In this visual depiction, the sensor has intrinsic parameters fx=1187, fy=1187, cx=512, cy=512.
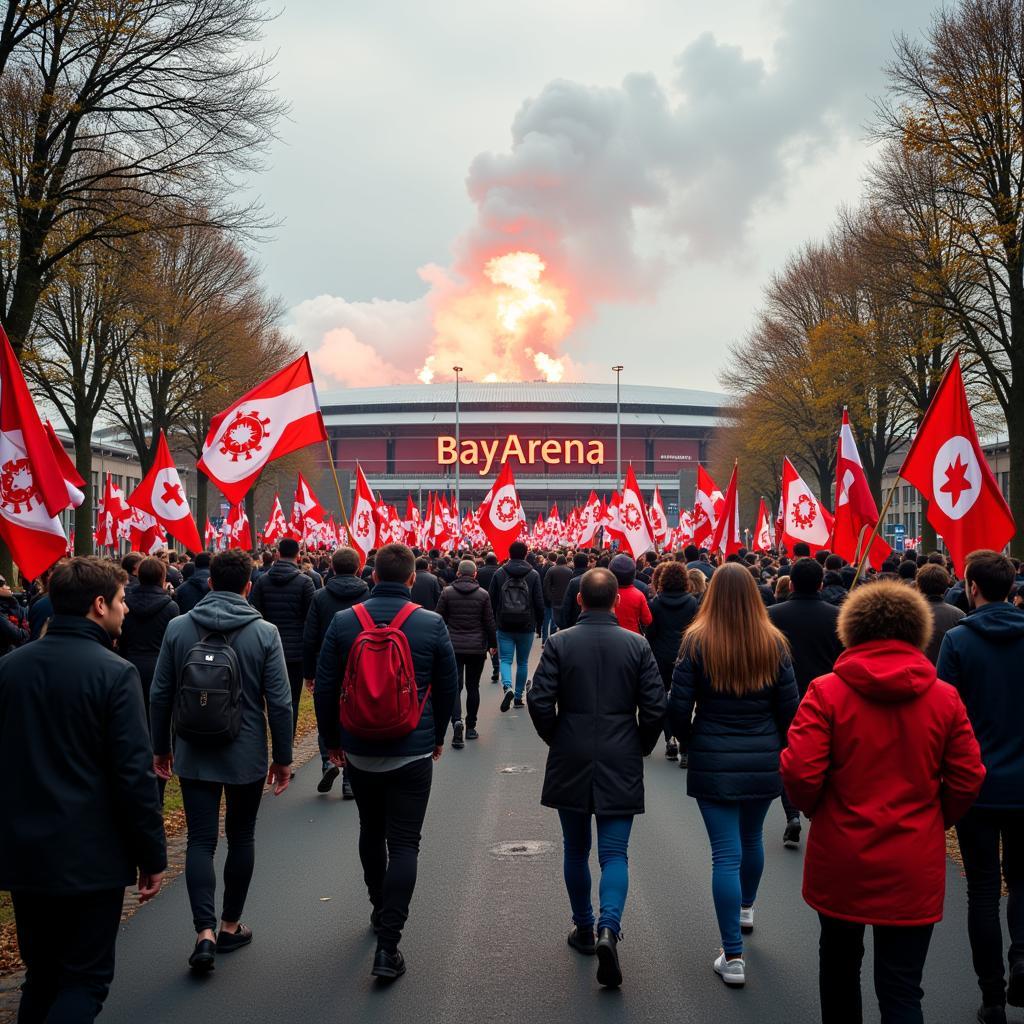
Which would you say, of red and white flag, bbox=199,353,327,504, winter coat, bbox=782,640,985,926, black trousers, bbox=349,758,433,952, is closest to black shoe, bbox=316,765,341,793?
red and white flag, bbox=199,353,327,504

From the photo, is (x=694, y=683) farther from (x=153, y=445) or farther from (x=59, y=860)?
(x=153, y=445)

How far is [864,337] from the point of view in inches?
1287

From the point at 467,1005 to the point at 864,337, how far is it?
30.3 m

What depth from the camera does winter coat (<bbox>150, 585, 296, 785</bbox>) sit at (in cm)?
552

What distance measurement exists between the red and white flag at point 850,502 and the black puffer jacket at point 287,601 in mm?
5875

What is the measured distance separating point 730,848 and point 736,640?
3.15 ft

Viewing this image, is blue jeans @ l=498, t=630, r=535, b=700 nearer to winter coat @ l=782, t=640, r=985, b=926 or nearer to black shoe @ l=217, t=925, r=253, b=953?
black shoe @ l=217, t=925, r=253, b=953

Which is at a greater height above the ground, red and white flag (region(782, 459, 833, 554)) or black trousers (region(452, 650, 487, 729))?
red and white flag (region(782, 459, 833, 554))

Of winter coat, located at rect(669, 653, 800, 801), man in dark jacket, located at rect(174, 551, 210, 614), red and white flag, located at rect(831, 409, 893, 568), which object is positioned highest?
red and white flag, located at rect(831, 409, 893, 568)

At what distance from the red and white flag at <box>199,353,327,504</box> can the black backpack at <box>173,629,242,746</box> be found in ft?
19.6

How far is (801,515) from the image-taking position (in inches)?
830

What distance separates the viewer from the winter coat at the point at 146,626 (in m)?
8.29

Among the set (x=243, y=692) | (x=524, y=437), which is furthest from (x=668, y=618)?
(x=524, y=437)

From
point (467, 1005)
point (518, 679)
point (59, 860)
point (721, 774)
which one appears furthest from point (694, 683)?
point (518, 679)
